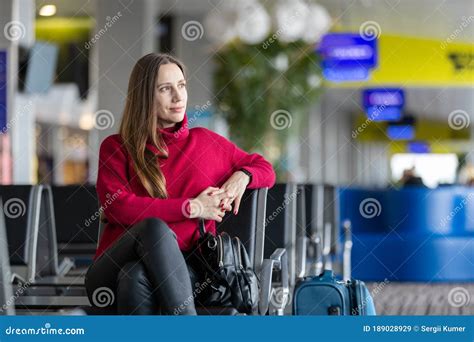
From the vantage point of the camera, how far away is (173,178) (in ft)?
10.8

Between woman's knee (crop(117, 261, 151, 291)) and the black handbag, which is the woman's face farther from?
woman's knee (crop(117, 261, 151, 291))

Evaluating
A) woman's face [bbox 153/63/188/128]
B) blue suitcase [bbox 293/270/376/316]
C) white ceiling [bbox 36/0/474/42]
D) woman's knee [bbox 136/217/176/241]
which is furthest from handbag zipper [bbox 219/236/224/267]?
white ceiling [bbox 36/0/474/42]

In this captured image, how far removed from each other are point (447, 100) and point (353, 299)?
22.3 m

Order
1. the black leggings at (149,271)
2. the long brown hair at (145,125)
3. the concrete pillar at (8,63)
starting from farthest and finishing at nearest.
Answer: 1. the concrete pillar at (8,63)
2. the long brown hair at (145,125)
3. the black leggings at (149,271)

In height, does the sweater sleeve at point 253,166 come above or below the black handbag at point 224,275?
above

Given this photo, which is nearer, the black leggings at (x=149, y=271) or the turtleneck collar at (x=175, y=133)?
the black leggings at (x=149, y=271)

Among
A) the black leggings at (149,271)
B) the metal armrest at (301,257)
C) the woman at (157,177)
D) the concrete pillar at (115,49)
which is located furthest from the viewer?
the concrete pillar at (115,49)

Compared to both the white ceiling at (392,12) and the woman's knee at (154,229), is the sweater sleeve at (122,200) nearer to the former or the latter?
the woman's knee at (154,229)

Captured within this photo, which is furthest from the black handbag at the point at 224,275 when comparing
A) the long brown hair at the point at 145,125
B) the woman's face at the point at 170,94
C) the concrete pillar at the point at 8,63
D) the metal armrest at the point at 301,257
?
the concrete pillar at the point at 8,63

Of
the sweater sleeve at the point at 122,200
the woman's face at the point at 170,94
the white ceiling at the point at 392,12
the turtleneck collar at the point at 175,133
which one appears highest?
the white ceiling at the point at 392,12

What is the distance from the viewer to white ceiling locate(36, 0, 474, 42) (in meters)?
12.2

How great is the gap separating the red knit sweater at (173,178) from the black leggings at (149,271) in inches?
5.3

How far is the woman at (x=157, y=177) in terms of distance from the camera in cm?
309

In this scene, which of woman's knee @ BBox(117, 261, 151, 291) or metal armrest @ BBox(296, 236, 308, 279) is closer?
woman's knee @ BBox(117, 261, 151, 291)
